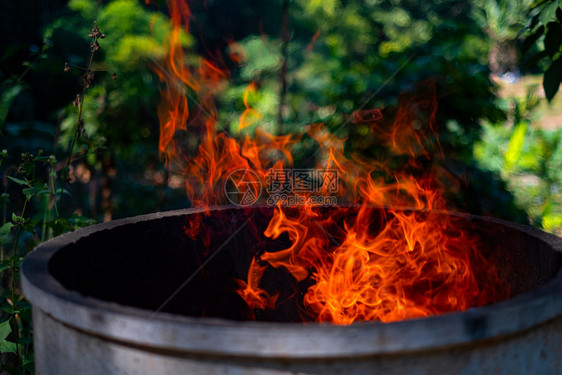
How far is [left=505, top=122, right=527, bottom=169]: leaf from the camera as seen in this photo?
15.6 feet

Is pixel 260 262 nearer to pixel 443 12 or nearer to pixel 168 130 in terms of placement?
pixel 168 130

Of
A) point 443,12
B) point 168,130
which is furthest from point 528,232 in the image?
point 443,12

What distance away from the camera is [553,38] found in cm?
195

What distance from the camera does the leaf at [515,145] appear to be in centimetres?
476

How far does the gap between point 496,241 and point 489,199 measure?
5.34 ft

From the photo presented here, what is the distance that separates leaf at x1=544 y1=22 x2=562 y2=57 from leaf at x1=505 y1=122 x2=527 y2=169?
2987 mm

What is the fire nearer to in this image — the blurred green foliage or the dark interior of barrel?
the dark interior of barrel

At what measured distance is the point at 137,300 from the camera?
1.95 meters

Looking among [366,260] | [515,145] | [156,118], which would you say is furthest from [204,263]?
[515,145]

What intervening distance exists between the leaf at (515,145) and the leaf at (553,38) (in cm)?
299

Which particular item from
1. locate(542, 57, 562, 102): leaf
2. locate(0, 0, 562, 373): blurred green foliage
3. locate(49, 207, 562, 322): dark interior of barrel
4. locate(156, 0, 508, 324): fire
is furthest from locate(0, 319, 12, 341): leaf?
locate(542, 57, 562, 102): leaf

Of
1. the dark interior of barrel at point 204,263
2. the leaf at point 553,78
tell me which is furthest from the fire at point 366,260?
the leaf at point 553,78

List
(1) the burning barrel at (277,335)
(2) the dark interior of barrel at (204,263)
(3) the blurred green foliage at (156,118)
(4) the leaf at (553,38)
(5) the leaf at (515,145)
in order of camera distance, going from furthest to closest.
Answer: (5) the leaf at (515,145) → (3) the blurred green foliage at (156,118) → (4) the leaf at (553,38) → (2) the dark interior of barrel at (204,263) → (1) the burning barrel at (277,335)

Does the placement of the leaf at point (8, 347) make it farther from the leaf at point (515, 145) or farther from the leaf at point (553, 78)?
the leaf at point (515, 145)
